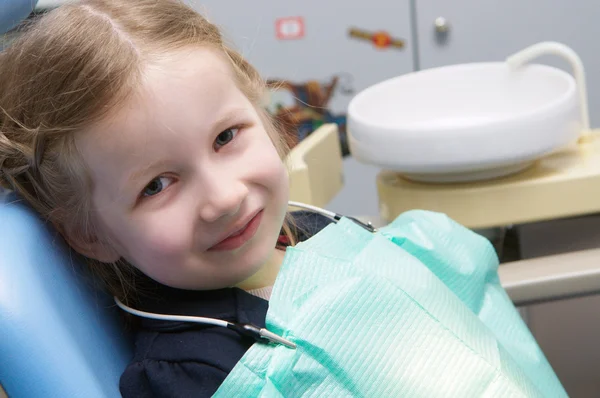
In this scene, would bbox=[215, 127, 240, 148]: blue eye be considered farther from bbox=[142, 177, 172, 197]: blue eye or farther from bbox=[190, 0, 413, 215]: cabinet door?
bbox=[190, 0, 413, 215]: cabinet door

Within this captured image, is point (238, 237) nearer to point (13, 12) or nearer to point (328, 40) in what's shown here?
point (13, 12)

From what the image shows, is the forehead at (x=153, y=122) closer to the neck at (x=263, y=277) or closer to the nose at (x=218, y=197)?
the nose at (x=218, y=197)

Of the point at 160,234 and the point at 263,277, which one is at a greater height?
the point at 160,234

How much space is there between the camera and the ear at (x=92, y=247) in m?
0.69

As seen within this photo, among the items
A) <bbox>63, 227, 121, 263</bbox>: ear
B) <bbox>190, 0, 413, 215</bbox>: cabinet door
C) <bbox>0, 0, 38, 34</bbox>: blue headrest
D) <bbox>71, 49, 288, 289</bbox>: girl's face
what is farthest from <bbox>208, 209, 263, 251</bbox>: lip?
<bbox>190, 0, 413, 215</bbox>: cabinet door

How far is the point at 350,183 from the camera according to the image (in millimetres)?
2035

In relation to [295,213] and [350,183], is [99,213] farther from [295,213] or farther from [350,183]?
[350,183]

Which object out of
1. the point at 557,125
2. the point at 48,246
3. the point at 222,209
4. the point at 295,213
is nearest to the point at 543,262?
the point at 557,125

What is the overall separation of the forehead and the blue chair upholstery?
93mm

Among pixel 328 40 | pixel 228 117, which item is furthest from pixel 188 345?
pixel 328 40

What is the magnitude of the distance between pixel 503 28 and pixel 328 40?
0.46 meters

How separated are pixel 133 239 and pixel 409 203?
521 millimetres

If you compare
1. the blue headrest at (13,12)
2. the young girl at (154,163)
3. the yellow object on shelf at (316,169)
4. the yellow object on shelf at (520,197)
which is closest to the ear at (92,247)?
the young girl at (154,163)

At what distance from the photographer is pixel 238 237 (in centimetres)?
66
